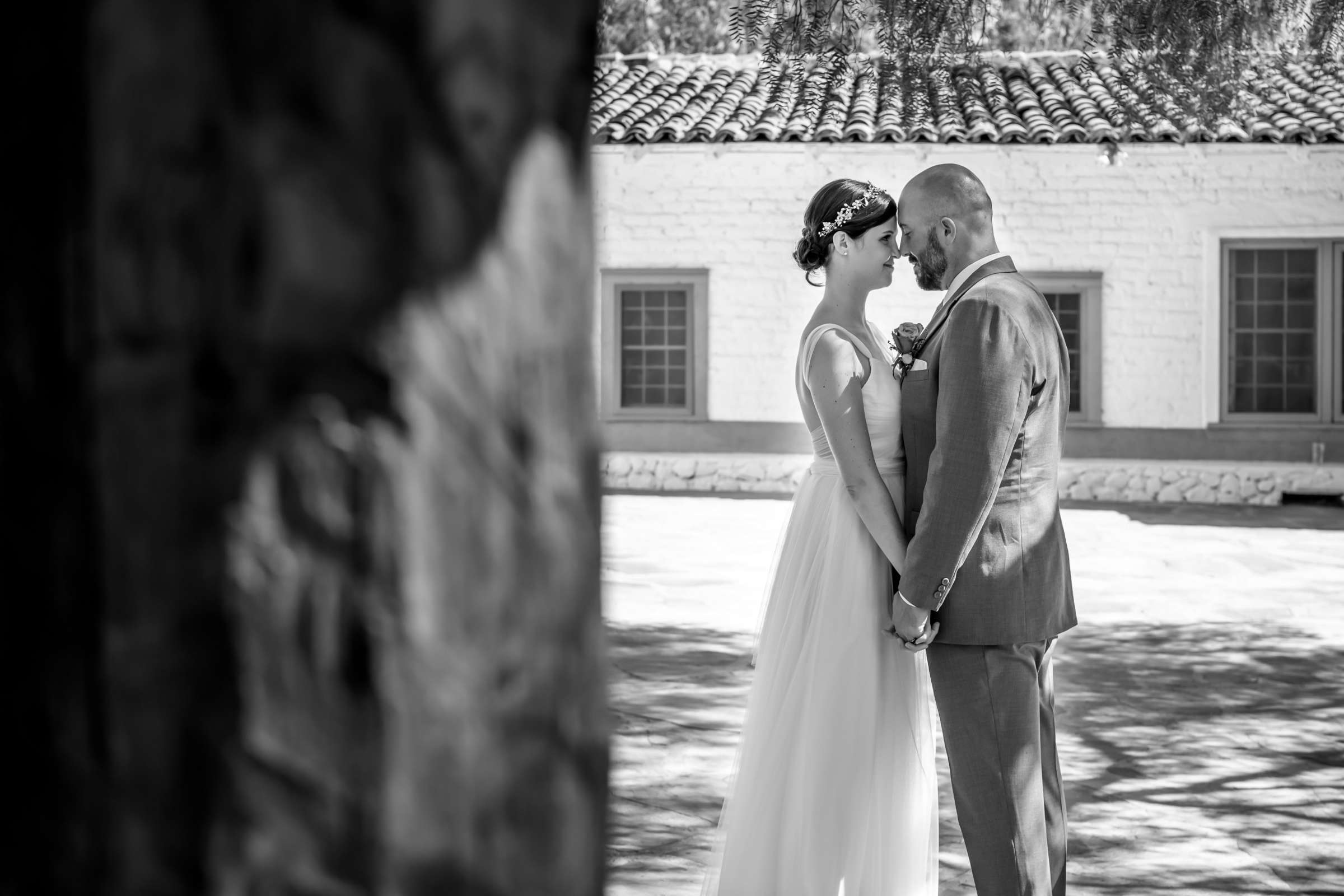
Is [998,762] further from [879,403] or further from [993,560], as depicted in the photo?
[879,403]

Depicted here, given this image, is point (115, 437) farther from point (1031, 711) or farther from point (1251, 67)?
point (1251, 67)

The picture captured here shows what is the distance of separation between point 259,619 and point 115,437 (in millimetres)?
87

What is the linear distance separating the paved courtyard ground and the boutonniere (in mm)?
Answer: 918

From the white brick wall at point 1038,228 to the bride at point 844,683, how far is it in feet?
43.3

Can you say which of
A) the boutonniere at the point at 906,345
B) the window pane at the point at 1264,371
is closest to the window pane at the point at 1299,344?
the window pane at the point at 1264,371

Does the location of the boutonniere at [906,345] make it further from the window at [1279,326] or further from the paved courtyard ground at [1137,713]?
the window at [1279,326]

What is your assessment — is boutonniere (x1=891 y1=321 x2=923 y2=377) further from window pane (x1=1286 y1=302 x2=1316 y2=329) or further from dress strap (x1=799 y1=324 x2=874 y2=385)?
window pane (x1=1286 y1=302 x2=1316 y2=329)

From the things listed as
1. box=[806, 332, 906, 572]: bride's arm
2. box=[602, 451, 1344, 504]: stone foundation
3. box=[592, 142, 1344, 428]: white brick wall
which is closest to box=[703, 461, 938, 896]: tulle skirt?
box=[806, 332, 906, 572]: bride's arm

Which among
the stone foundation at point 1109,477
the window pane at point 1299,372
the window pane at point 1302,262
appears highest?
the window pane at point 1302,262

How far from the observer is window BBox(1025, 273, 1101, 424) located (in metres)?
16.8

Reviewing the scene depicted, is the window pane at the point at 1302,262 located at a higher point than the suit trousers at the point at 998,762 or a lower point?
higher

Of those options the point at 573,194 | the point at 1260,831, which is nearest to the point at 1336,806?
the point at 1260,831

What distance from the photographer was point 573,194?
0.59 metres

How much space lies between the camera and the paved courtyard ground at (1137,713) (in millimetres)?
4152
